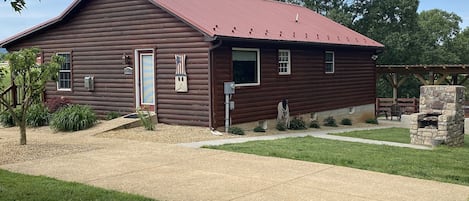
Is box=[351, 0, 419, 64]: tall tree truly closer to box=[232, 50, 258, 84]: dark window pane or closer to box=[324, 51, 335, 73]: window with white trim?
box=[324, 51, 335, 73]: window with white trim

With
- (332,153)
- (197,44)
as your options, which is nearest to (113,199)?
(332,153)

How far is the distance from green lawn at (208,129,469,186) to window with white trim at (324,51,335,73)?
7.24 metres

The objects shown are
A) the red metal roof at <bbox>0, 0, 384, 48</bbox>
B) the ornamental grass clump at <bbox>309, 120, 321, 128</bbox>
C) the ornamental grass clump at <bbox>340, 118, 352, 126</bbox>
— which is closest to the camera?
the red metal roof at <bbox>0, 0, 384, 48</bbox>

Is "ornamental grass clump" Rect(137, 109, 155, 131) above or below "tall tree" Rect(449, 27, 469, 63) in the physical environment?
below

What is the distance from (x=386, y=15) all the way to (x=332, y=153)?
89.5 ft

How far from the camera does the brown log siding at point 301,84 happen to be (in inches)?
558

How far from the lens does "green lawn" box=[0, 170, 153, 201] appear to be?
20.9ft

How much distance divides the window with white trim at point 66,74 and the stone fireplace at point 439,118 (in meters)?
11.3

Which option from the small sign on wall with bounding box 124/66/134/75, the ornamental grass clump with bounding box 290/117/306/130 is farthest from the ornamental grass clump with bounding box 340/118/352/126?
the small sign on wall with bounding box 124/66/134/75

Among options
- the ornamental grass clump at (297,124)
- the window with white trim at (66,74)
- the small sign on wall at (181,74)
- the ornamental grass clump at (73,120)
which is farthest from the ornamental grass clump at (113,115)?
the ornamental grass clump at (297,124)

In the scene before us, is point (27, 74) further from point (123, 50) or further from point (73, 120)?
point (123, 50)

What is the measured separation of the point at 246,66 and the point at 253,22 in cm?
211

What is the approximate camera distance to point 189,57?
46.1 ft

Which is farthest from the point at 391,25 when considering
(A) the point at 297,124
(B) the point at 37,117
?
(B) the point at 37,117
